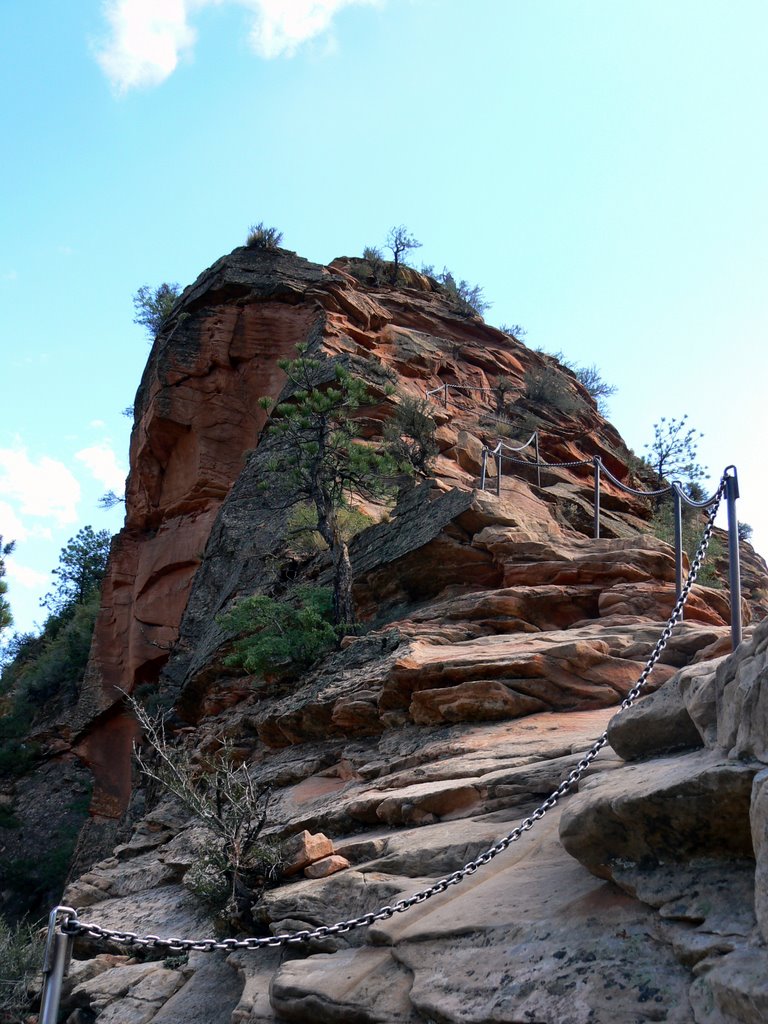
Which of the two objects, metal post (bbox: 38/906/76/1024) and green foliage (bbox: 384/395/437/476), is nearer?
metal post (bbox: 38/906/76/1024)

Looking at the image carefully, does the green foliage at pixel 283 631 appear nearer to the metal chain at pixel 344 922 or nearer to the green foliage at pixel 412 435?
the green foliage at pixel 412 435

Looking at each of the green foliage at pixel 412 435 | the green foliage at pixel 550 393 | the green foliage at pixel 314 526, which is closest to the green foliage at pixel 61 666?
the green foliage at pixel 314 526

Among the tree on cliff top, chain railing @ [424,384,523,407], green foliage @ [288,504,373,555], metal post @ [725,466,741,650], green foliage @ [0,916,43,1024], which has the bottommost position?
green foliage @ [0,916,43,1024]

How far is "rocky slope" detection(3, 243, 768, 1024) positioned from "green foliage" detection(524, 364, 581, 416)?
6.44 feet

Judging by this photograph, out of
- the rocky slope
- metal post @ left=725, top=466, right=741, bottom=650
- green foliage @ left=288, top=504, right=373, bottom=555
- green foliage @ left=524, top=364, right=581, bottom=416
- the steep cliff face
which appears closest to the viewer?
the rocky slope

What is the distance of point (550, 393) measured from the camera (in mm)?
24953

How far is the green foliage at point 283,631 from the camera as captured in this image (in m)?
12.1

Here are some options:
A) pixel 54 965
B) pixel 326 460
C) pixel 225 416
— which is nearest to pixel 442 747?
pixel 54 965

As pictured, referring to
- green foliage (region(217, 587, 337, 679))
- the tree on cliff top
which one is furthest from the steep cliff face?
green foliage (region(217, 587, 337, 679))

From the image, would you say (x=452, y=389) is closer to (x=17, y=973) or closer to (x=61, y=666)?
(x=61, y=666)

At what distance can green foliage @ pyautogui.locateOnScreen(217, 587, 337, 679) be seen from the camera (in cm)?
1212

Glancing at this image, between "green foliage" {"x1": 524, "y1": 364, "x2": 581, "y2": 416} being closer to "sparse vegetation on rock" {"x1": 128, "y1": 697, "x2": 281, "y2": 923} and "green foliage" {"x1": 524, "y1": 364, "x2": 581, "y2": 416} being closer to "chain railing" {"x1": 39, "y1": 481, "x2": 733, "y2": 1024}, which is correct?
"sparse vegetation on rock" {"x1": 128, "y1": 697, "x2": 281, "y2": 923}

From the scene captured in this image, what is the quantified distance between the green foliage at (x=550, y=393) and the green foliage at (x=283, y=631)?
43.0ft

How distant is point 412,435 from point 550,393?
7.76 meters
